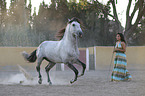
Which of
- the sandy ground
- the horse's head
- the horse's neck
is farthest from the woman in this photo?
the horse's head

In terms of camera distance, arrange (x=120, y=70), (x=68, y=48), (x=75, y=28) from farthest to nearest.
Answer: (x=120, y=70) < (x=68, y=48) < (x=75, y=28)

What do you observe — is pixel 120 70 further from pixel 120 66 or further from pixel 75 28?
pixel 75 28

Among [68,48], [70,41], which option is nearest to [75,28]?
[70,41]

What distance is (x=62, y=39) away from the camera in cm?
918

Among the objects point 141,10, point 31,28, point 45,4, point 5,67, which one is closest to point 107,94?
point 141,10

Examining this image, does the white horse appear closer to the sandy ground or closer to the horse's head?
the horse's head

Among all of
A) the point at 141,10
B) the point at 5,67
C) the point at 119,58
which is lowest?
the point at 5,67

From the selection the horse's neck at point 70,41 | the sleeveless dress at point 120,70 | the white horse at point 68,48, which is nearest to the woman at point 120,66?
the sleeveless dress at point 120,70

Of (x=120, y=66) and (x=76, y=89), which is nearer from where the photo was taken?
(x=76, y=89)

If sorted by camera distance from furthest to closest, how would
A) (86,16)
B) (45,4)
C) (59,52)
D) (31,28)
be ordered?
(45,4), (31,28), (86,16), (59,52)

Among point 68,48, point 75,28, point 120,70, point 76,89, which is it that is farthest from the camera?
point 120,70

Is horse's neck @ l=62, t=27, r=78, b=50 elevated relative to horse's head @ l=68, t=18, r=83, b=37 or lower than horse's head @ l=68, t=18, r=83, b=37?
lower

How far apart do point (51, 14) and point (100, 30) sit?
7996 mm

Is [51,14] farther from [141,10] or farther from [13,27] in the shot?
[141,10]
